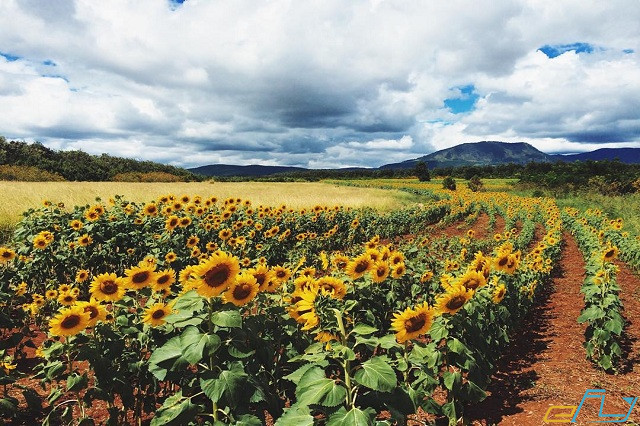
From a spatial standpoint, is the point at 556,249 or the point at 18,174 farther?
the point at 18,174

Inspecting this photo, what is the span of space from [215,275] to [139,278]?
1.69 metres

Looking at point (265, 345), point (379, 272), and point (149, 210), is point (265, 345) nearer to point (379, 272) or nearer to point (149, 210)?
point (379, 272)

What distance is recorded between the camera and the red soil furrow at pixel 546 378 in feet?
14.5

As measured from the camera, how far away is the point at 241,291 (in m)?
2.60

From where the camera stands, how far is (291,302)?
3.69 metres

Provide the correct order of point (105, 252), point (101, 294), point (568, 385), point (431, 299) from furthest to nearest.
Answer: point (105, 252), point (431, 299), point (568, 385), point (101, 294)

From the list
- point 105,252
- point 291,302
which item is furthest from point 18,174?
point 291,302

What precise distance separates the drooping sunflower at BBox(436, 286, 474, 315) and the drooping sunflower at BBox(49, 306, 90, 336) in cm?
308

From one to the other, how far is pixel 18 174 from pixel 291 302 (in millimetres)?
56880

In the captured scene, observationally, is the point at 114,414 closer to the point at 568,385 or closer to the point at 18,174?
the point at 568,385

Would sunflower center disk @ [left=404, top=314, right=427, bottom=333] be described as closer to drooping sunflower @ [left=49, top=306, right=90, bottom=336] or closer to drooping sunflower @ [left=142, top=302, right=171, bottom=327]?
drooping sunflower @ [left=142, top=302, right=171, bottom=327]

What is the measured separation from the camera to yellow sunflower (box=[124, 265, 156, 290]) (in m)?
3.66

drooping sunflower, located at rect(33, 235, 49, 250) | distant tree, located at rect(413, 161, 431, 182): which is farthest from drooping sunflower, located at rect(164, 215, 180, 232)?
distant tree, located at rect(413, 161, 431, 182)

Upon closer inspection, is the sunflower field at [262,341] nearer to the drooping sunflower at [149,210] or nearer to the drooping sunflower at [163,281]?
the drooping sunflower at [163,281]
